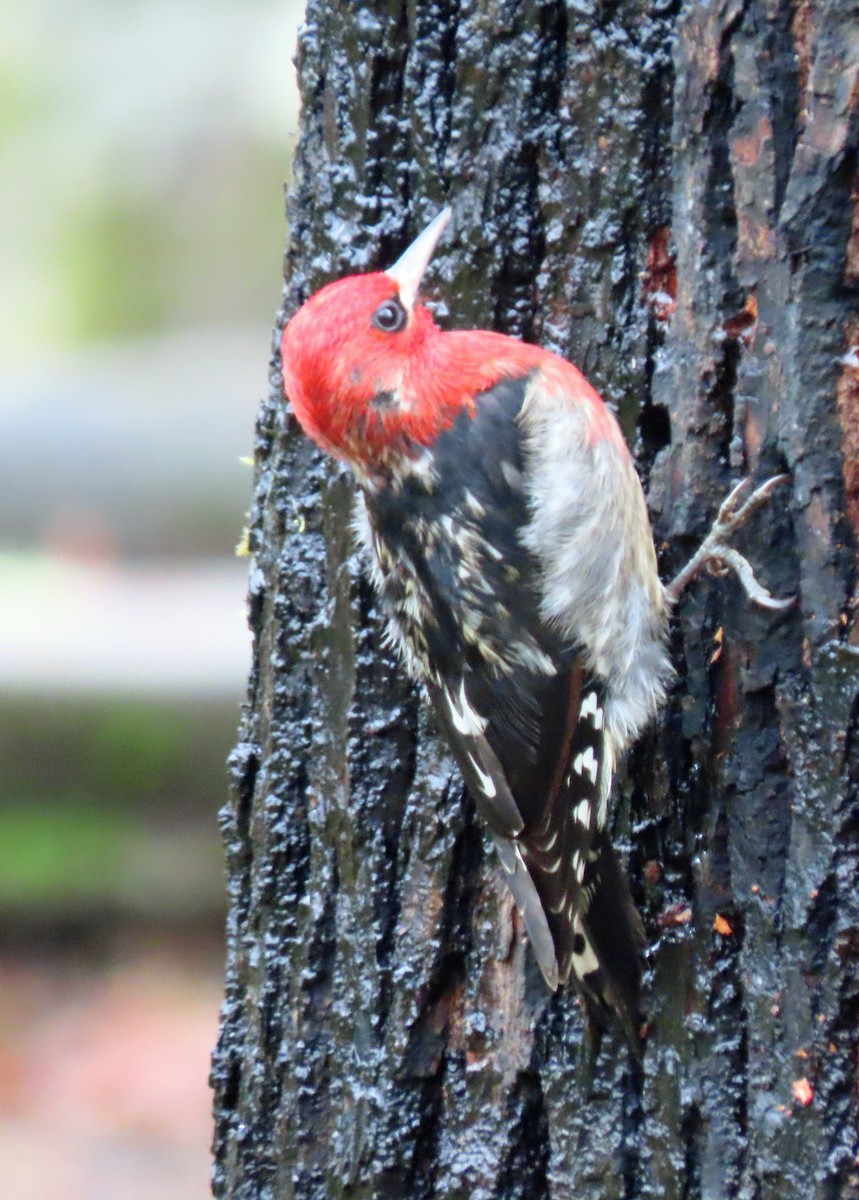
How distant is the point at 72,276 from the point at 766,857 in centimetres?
1260

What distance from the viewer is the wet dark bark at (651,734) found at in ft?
7.59

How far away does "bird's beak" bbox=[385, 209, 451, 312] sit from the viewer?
253 cm

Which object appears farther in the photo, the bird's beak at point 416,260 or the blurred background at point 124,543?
the blurred background at point 124,543

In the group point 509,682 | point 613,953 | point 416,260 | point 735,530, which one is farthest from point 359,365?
point 613,953

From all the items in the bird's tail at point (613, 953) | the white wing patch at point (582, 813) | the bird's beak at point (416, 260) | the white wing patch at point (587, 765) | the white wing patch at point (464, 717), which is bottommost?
the bird's tail at point (613, 953)

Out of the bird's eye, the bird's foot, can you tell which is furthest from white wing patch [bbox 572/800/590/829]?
the bird's eye

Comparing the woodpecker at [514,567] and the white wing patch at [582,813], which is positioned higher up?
the woodpecker at [514,567]

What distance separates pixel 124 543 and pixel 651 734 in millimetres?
6643

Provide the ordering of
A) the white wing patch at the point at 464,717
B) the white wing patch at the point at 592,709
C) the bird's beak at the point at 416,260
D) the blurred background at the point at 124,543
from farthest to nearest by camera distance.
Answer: the blurred background at the point at 124,543
the white wing patch at the point at 592,709
the white wing patch at the point at 464,717
the bird's beak at the point at 416,260

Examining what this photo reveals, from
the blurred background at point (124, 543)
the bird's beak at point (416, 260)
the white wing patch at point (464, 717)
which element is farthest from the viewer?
the blurred background at point (124, 543)

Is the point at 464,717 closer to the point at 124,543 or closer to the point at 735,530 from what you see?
the point at 735,530

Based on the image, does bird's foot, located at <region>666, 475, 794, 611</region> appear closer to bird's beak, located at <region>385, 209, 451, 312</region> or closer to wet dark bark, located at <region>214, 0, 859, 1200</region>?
wet dark bark, located at <region>214, 0, 859, 1200</region>

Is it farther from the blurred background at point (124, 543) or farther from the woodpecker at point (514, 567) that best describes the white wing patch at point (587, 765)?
the blurred background at point (124, 543)

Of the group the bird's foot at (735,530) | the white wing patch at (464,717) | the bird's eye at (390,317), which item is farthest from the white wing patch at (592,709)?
the bird's eye at (390,317)
